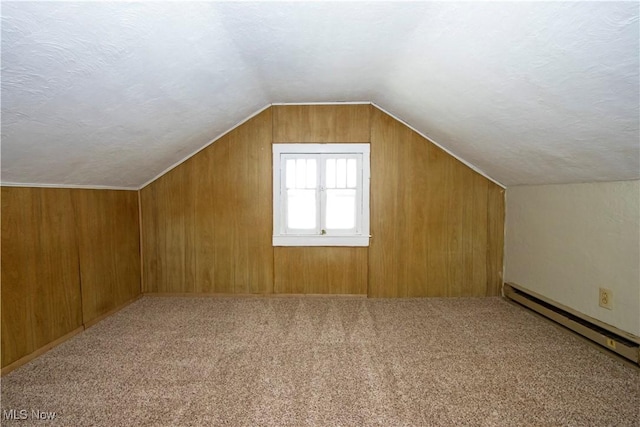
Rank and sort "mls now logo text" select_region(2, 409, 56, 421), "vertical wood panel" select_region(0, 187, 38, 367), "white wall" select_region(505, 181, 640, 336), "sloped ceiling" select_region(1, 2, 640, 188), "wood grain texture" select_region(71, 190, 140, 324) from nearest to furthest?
"sloped ceiling" select_region(1, 2, 640, 188) < "mls now logo text" select_region(2, 409, 56, 421) < "vertical wood panel" select_region(0, 187, 38, 367) < "white wall" select_region(505, 181, 640, 336) < "wood grain texture" select_region(71, 190, 140, 324)

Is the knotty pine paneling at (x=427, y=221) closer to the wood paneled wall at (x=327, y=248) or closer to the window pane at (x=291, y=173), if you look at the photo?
the wood paneled wall at (x=327, y=248)

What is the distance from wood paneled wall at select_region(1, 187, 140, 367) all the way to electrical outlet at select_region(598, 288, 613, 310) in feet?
12.0

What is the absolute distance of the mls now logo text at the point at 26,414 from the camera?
1449mm

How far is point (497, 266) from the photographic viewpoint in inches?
125

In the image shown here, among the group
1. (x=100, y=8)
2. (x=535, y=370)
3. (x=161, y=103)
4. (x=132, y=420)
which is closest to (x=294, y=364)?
(x=132, y=420)

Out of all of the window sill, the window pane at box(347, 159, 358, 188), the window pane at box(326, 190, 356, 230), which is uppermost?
the window pane at box(347, 159, 358, 188)

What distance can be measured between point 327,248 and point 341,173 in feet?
2.58

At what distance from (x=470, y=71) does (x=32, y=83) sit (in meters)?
2.06

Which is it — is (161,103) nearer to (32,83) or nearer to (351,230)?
(32,83)

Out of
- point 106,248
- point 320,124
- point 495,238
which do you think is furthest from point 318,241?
point 106,248

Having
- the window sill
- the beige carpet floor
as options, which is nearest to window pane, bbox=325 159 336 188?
the window sill

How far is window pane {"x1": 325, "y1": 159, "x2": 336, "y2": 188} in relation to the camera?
318 centimetres

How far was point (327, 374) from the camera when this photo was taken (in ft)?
5.89

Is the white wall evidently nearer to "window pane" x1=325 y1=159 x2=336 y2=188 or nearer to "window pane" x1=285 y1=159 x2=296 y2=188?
"window pane" x1=325 y1=159 x2=336 y2=188
